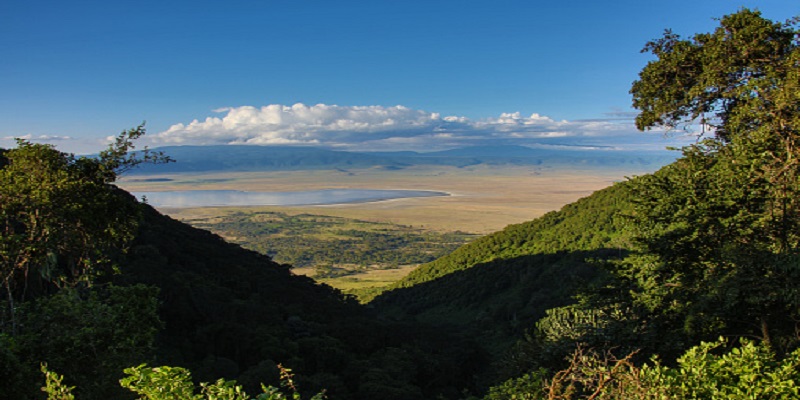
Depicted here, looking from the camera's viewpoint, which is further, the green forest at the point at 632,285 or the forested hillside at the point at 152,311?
the forested hillside at the point at 152,311

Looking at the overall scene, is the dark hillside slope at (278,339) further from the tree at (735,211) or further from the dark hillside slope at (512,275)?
the tree at (735,211)

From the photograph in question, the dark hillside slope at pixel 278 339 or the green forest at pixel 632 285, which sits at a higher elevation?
the green forest at pixel 632 285

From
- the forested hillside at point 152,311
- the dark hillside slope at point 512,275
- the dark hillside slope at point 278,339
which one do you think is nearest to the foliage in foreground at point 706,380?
the forested hillside at point 152,311

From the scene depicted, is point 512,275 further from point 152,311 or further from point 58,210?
point 58,210

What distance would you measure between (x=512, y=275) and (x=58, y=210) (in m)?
41.4

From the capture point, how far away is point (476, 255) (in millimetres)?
58719

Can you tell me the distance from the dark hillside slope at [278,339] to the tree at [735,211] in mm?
11678

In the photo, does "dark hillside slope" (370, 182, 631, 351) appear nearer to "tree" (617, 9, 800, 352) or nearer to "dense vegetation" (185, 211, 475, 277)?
"tree" (617, 9, 800, 352)

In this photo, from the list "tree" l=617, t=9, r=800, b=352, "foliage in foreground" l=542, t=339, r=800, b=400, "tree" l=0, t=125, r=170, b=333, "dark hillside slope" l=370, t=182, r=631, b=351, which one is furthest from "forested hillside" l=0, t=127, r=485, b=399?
"tree" l=617, t=9, r=800, b=352

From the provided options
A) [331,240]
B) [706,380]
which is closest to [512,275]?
[706,380]

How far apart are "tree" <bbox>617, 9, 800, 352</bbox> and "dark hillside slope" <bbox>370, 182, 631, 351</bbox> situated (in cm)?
2074

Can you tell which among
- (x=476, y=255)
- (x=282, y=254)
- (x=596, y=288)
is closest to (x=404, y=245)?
(x=282, y=254)

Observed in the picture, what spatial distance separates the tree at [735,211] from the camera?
10.2m

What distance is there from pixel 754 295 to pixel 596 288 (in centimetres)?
383
